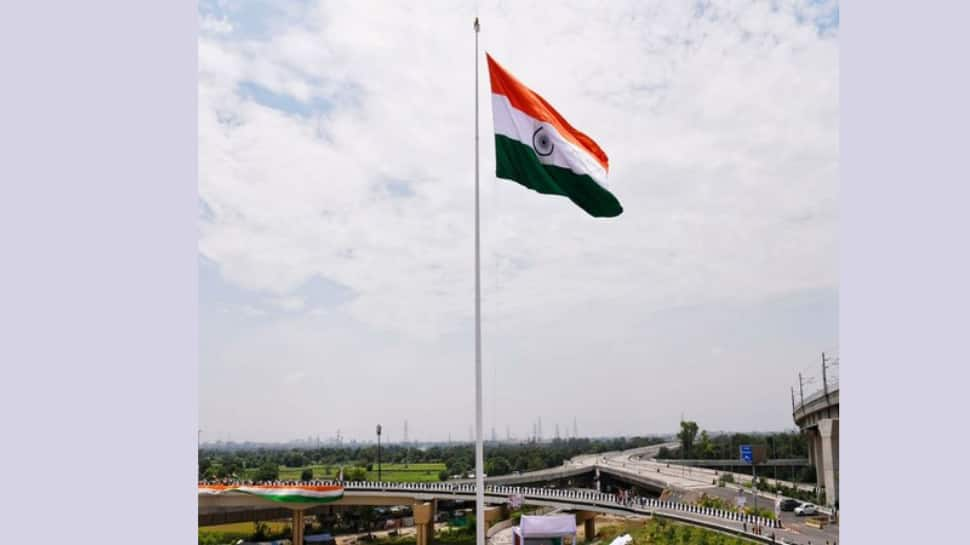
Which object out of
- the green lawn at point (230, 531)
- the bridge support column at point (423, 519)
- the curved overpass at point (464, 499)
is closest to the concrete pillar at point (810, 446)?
the curved overpass at point (464, 499)

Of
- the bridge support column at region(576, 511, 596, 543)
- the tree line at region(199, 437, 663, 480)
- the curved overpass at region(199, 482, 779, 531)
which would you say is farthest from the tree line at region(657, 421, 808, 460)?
the bridge support column at region(576, 511, 596, 543)

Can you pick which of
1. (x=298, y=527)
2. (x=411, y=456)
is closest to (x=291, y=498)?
(x=298, y=527)

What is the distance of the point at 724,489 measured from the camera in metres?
33.1

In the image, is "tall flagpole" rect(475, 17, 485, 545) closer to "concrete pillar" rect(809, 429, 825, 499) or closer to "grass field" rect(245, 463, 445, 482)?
"concrete pillar" rect(809, 429, 825, 499)

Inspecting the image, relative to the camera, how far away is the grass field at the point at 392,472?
3534 cm

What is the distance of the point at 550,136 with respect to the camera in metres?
8.18

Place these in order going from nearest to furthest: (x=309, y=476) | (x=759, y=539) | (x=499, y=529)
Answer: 1. (x=759, y=539)
2. (x=499, y=529)
3. (x=309, y=476)

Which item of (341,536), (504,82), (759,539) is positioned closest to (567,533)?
(759,539)

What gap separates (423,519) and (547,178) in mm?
23939

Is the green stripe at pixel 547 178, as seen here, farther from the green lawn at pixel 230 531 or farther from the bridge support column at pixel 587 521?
the green lawn at pixel 230 531

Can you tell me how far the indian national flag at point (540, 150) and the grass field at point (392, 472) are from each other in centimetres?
2914

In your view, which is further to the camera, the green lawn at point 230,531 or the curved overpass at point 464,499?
the green lawn at point 230,531

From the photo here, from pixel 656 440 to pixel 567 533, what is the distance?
826 inches

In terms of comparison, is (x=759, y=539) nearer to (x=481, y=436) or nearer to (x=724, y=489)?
(x=724, y=489)
